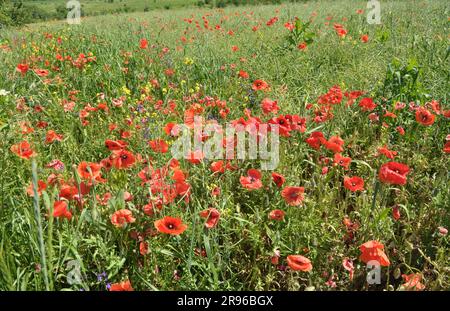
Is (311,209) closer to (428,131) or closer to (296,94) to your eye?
(428,131)

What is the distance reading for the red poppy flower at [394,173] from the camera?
4.67ft

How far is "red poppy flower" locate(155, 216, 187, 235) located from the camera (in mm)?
1333

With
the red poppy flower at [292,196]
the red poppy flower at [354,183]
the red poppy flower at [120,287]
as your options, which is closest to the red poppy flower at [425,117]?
the red poppy flower at [354,183]

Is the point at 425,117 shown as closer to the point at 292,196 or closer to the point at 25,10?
the point at 292,196

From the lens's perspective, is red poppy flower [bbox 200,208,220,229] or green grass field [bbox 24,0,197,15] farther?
green grass field [bbox 24,0,197,15]

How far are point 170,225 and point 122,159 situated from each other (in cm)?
41

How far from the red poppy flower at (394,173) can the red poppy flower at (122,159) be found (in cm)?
106

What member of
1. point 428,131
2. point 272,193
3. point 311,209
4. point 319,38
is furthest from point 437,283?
point 319,38

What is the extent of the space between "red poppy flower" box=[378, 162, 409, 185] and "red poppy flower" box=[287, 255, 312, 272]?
1.58ft

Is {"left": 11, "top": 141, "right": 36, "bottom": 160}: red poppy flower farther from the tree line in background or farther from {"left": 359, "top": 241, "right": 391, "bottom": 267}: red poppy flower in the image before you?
the tree line in background

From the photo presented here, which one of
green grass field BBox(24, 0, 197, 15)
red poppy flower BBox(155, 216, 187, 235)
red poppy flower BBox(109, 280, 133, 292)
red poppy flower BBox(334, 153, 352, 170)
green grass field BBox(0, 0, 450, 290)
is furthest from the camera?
green grass field BBox(24, 0, 197, 15)

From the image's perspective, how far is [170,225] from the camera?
1413mm

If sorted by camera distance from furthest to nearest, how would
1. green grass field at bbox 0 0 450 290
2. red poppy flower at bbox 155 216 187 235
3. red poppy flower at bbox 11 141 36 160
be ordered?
red poppy flower at bbox 11 141 36 160
green grass field at bbox 0 0 450 290
red poppy flower at bbox 155 216 187 235

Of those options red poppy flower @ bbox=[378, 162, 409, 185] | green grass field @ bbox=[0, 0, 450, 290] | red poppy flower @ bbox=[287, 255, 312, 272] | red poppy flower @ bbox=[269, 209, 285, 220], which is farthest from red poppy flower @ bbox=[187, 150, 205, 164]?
red poppy flower @ bbox=[378, 162, 409, 185]
